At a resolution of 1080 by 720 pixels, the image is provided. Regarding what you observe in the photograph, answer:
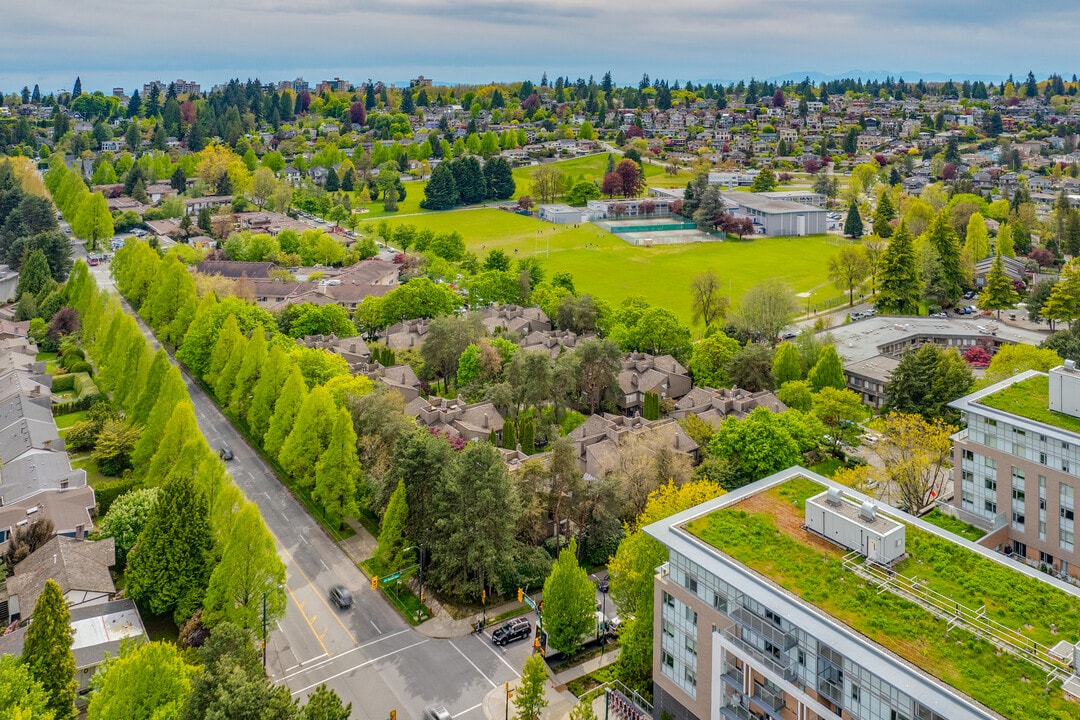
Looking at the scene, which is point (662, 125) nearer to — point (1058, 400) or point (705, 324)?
point (705, 324)

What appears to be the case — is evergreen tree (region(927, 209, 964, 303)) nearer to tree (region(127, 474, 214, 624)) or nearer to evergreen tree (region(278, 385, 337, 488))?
evergreen tree (region(278, 385, 337, 488))

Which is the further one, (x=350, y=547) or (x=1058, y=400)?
(x=350, y=547)

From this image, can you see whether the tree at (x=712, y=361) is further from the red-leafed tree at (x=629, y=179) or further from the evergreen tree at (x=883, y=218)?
the red-leafed tree at (x=629, y=179)

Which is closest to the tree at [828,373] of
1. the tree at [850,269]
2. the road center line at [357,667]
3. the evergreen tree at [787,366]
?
the evergreen tree at [787,366]

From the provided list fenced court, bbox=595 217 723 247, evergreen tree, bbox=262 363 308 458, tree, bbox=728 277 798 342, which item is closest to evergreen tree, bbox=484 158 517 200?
fenced court, bbox=595 217 723 247

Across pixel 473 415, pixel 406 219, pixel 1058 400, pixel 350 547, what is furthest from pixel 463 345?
pixel 406 219

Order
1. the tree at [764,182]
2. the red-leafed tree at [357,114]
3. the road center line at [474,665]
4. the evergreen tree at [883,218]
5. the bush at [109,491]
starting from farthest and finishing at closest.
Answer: the red-leafed tree at [357,114] → the tree at [764,182] → the evergreen tree at [883,218] → the bush at [109,491] → the road center line at [474,665]

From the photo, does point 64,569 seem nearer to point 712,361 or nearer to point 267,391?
point 267,391
